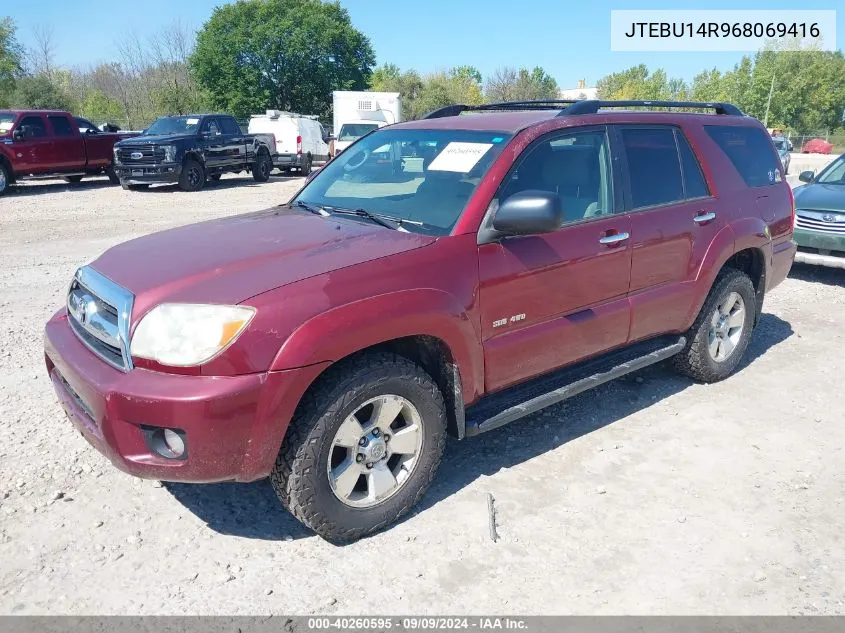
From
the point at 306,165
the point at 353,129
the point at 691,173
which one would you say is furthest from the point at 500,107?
the point at 306,165

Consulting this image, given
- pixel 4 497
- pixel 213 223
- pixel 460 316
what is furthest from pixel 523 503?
pixel 4 497

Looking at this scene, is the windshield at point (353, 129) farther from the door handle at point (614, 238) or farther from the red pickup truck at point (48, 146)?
the door handle at point (614, 238)

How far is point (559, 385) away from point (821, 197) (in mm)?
6257

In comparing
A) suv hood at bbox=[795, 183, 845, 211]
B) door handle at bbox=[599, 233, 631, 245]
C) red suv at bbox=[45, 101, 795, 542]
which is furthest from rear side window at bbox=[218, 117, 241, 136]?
door handle at bbox=[599, 233, 631, 245]

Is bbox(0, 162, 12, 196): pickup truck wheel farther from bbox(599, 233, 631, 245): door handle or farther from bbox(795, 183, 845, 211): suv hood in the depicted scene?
bbox(599, 233, 631, 245): door handle

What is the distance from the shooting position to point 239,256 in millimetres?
3090

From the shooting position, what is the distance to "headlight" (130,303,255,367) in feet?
8.68

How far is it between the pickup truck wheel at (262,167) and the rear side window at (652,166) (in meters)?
17.5

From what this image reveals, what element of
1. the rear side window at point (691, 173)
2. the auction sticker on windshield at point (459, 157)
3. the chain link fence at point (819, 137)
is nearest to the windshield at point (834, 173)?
the rear side window at point (691, 173)

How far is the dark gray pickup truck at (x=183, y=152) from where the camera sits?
16.6 m

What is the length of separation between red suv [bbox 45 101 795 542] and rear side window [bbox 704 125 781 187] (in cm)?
16

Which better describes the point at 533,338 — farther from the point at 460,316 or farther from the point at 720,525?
the point at 720,525

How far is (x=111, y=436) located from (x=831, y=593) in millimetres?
2966

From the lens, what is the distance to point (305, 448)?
9.36 feet
